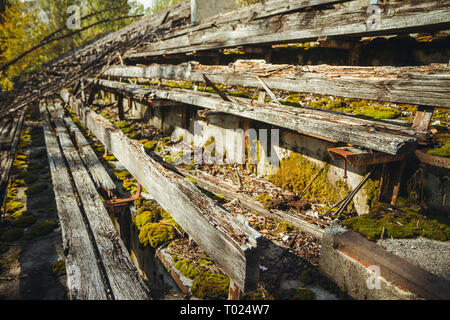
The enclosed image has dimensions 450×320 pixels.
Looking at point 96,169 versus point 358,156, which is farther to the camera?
point 96,169

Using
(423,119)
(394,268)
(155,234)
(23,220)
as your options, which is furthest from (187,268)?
(423,119)

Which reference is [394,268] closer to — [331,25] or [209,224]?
[209,224]

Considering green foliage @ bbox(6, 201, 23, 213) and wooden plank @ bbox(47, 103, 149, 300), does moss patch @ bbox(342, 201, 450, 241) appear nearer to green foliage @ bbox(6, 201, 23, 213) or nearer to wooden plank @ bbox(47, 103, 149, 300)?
wooden plank @ bbox(47, 103, 149, 300)

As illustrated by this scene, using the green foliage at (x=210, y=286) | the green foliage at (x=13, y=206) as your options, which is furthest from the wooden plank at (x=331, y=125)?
the green foliage at (x=13, y=206)

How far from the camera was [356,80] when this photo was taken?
2963 millimetres

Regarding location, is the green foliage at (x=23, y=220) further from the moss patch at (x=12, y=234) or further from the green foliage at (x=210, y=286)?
the green foliage at (x=210, y=286)

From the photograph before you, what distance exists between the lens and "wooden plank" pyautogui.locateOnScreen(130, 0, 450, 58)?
271 centimetres

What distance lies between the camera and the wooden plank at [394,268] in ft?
7.47

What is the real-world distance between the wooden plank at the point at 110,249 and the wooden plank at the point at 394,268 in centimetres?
231

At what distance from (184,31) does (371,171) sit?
777cm

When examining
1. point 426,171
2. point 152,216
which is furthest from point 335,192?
point 152,216

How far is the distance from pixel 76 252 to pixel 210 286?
5.14 feet

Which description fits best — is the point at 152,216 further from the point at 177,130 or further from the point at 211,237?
the point at 177,130

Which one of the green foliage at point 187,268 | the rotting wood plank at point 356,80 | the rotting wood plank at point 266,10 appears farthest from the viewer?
the rotting wood plank at point 266,10
